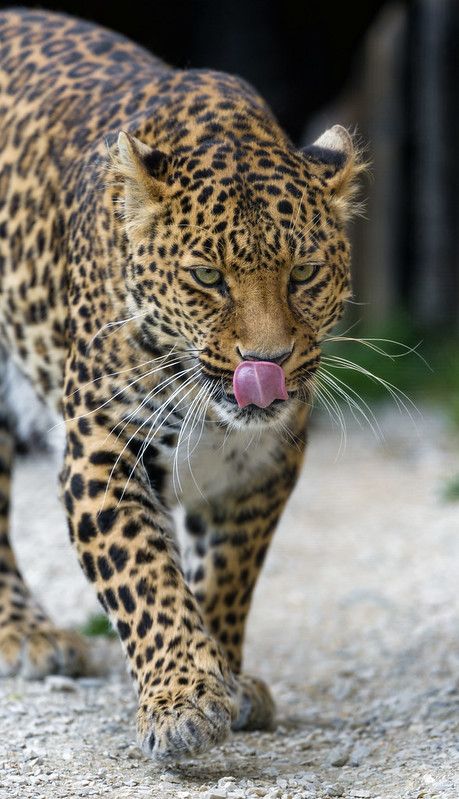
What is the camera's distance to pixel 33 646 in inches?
261

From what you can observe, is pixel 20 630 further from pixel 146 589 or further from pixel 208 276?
pixel 208 276

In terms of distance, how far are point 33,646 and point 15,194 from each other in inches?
86.1

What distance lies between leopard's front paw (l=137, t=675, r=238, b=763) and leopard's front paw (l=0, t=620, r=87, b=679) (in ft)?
6.14

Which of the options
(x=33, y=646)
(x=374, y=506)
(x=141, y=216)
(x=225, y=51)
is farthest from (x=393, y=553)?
(x=225, y=51)

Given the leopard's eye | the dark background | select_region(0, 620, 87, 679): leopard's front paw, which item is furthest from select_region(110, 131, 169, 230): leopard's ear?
the dark background

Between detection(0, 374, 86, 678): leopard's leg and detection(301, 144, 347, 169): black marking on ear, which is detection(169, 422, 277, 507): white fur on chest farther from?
detection(0, 374, 86, 678): leopard's leg

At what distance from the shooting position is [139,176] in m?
4.98

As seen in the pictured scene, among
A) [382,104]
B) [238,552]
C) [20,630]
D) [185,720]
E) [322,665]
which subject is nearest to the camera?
[185,720]

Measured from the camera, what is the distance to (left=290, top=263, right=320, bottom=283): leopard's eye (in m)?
4.90

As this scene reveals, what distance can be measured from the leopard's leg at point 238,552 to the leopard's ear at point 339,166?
1.12m

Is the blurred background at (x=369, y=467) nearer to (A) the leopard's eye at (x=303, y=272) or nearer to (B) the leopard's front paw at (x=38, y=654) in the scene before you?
(B) the leopard's front paw at (x=38, y=654)

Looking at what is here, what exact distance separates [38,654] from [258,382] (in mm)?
2513

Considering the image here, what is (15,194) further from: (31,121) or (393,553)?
(393,553)

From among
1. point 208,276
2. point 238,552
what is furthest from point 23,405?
point 208,276
